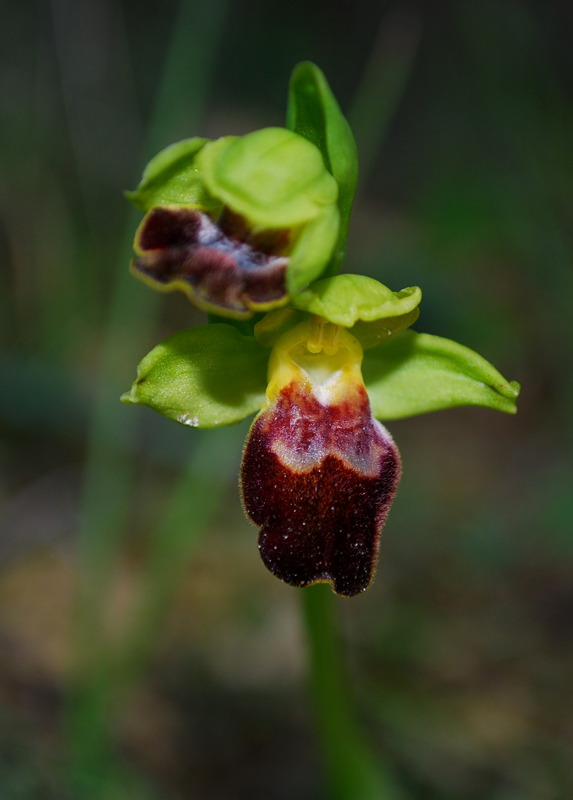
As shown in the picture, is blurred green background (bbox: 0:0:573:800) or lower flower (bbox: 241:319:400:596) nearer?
lower flower (bbox: 241:319:400:596)

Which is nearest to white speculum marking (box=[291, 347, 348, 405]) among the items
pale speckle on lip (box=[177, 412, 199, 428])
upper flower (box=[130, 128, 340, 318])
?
pale speckle on lip (box=[177, 412, 199, 428])

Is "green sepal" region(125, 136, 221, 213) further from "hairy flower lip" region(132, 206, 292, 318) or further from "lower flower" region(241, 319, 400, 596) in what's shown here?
"lower flower" region(241, 319, 400, 596)

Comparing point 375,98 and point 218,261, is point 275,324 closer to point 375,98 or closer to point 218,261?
point 218,261

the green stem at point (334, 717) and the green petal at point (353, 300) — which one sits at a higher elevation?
the green petal at point (353, 300)

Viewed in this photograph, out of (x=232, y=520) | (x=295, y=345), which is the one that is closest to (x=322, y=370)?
(x=295, y=345)

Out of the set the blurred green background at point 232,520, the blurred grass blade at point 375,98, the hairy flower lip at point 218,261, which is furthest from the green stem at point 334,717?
the blurred grass blade at point 375,98

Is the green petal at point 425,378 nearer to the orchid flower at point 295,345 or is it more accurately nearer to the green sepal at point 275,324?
the orchid flower at point 295,345
